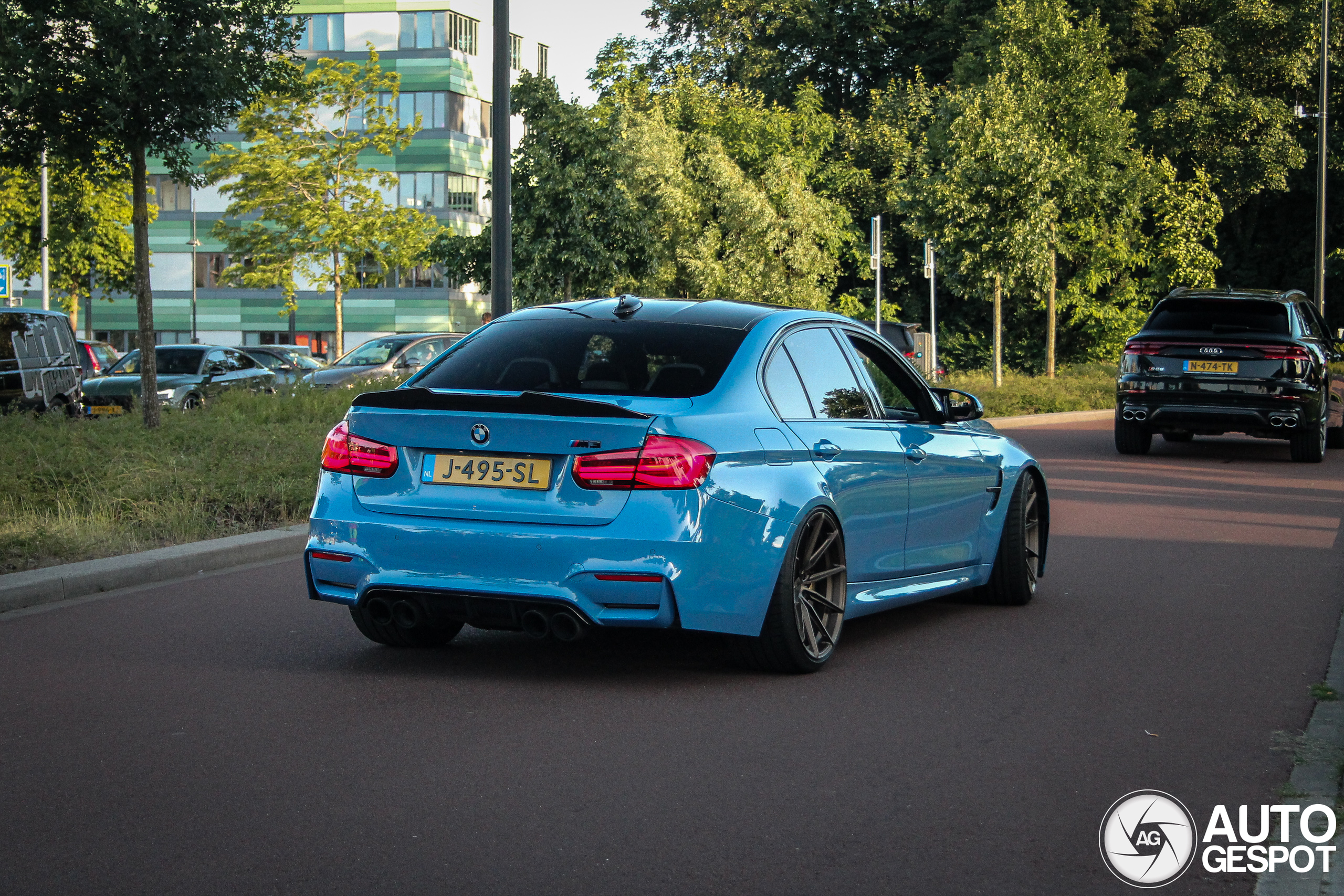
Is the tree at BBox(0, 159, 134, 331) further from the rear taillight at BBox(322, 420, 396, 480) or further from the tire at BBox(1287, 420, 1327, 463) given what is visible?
the rear taillight at BBox(322, 420, 396, 480)

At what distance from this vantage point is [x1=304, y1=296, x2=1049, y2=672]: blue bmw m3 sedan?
19.5 feet

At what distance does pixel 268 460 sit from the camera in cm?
1314

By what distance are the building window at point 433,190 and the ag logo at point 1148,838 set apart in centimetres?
7409

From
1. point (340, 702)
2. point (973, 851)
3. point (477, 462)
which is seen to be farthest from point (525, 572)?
point (973, 851)

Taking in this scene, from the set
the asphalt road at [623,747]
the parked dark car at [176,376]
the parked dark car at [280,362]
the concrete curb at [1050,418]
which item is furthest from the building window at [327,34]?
the asphalt road at [623,747]

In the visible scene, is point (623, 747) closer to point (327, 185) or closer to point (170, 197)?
point (327, 185)

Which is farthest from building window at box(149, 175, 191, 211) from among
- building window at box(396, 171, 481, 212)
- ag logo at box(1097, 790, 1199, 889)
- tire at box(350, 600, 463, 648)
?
ag logo at box(1097, 790, 1199, 889)

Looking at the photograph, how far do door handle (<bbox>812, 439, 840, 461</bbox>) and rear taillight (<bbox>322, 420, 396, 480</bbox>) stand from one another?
5.59ft

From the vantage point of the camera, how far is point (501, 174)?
15.3 metres

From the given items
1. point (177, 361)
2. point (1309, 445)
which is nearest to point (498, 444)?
point (1309, 445)

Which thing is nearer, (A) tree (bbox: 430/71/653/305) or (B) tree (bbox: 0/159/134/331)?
(A) tree (bbox: 430/71/653/305)

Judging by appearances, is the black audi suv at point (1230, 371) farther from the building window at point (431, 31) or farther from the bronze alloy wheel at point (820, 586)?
the building window at point (431, 31)

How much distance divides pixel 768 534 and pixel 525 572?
940 millimetres

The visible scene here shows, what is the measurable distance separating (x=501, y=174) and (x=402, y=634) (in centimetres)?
893
